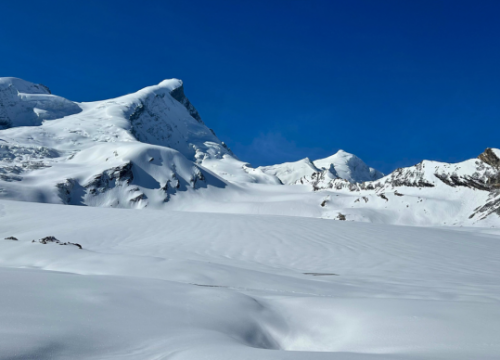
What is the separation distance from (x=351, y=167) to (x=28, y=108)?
6056 inches

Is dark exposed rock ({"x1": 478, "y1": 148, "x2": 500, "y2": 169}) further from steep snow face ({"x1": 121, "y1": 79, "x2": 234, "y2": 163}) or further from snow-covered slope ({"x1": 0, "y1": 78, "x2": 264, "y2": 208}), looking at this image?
steep snow face ({"x1": 121, "y1": 79, "x2": 234, "y2": 163})

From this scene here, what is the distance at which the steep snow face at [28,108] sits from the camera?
3187 inches

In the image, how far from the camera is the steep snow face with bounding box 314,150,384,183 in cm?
A: 17562

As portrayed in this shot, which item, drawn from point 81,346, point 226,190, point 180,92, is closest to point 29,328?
point 81,346

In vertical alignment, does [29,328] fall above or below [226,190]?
below

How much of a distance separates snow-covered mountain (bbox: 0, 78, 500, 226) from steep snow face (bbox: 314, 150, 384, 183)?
9635cm

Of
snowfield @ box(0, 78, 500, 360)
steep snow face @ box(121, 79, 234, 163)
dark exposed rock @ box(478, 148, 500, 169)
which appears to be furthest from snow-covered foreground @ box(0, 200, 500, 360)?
steep snow face @ box(121, 79, 234, 163)

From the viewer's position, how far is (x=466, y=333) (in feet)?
7.41

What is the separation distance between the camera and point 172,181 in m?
49.5

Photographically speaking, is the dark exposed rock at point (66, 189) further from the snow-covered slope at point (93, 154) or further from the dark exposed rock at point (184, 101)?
the dark exposed rock at point (184, 101)

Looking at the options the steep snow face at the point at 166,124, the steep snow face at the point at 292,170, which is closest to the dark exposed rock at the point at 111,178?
the steep snow face at the point at 166,124

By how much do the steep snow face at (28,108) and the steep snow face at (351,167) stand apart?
124961mm

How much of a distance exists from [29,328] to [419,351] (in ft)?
7.88

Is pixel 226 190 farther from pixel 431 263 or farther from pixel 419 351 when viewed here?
pixel 419 351
